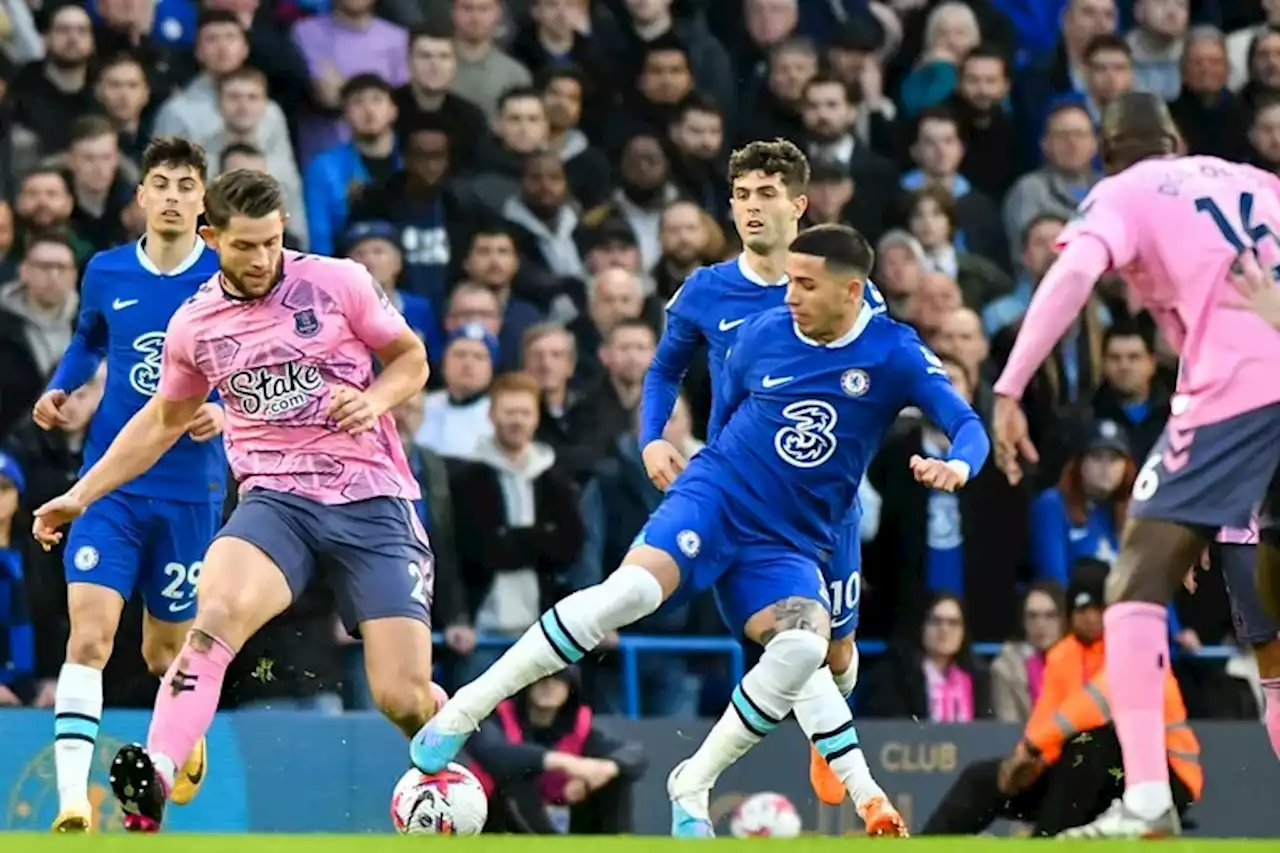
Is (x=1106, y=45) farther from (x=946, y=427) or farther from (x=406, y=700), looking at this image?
(x=406, y=700)

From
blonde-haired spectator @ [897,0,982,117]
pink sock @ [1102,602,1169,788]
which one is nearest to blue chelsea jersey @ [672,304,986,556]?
pink sock @ [1102,602,1169,788]

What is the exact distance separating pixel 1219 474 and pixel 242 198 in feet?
11.3

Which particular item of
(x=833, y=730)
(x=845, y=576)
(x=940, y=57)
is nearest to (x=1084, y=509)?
(x=845, y=576)

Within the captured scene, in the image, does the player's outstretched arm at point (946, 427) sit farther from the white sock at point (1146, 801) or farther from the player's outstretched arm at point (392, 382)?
the player's outstretched arm at point (392, 382)

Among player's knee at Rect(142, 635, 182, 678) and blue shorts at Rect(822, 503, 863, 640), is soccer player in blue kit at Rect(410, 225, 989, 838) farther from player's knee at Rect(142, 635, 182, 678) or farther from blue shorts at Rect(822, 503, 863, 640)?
player's knee at Rect(142, 635, 182, 678)

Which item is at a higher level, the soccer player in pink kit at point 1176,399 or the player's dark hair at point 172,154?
the player's dark hair at point 172,154

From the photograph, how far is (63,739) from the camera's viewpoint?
10.7 m

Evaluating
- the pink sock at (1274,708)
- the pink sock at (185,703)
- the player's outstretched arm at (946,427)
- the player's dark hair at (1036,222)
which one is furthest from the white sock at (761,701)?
the player's dark hair at (1036,222)

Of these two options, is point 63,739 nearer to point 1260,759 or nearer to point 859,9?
point 1260,759

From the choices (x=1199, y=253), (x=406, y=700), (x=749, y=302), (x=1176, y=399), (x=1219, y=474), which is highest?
(x=1199, y=253)

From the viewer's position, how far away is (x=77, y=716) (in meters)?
10.7

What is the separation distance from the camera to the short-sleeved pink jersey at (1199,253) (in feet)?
27.3

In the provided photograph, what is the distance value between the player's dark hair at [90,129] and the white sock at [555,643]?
5.41m

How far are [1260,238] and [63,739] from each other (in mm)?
5023
